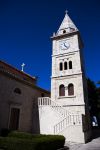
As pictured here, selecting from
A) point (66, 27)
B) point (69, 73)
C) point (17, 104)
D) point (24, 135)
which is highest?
point (66, 27)

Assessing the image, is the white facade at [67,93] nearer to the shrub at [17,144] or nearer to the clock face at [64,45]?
the clock face at [64,45]

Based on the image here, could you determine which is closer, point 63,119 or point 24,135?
point 24,135

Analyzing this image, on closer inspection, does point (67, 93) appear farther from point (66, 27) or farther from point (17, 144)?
point (17, 144)

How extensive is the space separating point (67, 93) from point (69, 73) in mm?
3146

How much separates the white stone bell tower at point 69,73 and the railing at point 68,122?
332 cm

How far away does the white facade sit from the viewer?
16609 mm

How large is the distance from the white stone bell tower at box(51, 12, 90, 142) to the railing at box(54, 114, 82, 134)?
3318mm

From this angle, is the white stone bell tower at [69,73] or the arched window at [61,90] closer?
the white stone bell tower at [69,73]

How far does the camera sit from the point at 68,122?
1697 centimetres

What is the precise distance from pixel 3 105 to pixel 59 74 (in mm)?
10830

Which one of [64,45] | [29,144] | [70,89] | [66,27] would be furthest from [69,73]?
[29,144]

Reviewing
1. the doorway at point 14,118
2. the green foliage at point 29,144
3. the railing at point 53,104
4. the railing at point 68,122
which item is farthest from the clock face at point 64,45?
the green foliage at point 29,144

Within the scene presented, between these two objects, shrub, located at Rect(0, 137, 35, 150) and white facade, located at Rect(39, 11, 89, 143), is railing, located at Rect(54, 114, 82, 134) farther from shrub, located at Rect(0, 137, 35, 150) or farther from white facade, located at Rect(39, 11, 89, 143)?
Result: shrub, located at Rect(0, 137, 35, 150)

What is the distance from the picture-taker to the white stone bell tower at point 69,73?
2120 cm
